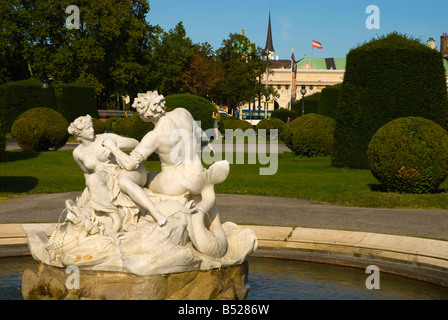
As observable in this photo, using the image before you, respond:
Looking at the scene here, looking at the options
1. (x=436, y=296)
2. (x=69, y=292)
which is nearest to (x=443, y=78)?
(x=436, y=296)

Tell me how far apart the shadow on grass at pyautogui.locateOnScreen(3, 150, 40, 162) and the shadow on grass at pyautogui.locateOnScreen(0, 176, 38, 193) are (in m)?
5.05

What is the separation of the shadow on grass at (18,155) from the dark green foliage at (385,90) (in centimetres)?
1141

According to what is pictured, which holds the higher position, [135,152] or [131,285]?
[135,152]

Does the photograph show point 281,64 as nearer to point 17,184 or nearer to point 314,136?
point 314,136

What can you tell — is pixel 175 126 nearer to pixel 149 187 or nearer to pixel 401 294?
pixel 149 187

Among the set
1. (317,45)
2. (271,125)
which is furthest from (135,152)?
(317,45)

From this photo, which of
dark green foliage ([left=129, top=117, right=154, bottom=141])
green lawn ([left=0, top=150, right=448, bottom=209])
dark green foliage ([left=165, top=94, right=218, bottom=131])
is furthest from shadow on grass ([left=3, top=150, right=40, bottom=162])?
dark green foliage ([left=165, top=94, right=218, bottom=131])

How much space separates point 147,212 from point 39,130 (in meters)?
19.1

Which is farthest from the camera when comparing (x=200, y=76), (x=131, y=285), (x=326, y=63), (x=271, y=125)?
(x=326, y=63)

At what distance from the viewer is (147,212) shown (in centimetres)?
613

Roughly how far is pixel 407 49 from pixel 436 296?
12810 millimetres

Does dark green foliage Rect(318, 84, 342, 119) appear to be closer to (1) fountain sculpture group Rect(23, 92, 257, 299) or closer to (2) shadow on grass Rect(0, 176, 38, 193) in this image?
(2) shadow on grass Rect(0, 176, 38, 193)

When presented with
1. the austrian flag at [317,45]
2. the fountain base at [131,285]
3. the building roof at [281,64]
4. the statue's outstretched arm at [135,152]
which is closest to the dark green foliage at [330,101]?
the statue's outstretched arm at [135,152]
